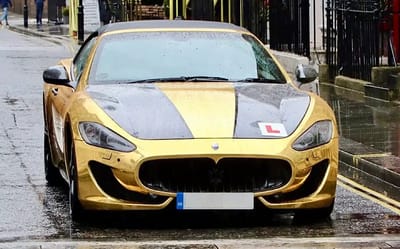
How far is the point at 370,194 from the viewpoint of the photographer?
31.9 feet

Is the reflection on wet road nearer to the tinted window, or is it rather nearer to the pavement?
the pavement

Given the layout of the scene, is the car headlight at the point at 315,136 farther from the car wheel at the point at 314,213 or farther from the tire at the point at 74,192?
the tire at the point at 74,192

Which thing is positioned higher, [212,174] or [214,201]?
[212,174]

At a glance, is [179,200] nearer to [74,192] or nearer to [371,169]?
[74,192]

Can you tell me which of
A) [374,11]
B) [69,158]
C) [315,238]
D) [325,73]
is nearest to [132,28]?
[69,158]

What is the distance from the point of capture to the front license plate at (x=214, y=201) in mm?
7660

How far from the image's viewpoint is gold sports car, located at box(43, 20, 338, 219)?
7.70 metres

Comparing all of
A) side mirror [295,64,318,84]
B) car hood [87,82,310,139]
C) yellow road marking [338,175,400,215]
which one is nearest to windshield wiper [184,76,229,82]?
car hood [87,82,310,139]

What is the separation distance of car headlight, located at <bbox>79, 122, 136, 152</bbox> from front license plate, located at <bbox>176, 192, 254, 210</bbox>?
499 millimetres

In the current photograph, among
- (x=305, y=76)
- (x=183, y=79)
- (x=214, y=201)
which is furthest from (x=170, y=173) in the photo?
(x=305, y=76)

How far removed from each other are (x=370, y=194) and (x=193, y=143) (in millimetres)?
2547

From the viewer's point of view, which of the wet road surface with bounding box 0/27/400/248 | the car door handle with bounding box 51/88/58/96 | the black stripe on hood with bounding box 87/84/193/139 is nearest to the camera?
the wet road surface with bounding box 0/27/400/248

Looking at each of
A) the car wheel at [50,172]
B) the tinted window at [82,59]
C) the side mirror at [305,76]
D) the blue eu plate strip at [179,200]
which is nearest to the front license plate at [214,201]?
the blue eu plate strip at [179,200]

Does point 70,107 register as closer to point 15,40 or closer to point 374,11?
point 374,11
